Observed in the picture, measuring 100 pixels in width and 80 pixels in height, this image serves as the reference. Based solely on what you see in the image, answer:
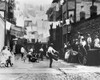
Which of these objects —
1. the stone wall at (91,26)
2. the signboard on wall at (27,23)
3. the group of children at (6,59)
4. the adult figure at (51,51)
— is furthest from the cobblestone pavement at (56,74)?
the stone wall at (91,26)

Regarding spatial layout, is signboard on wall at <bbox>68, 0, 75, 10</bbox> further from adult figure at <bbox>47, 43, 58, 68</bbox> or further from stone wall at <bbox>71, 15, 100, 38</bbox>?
adult figure at <bbox>47, 43, 58, 68</bbox>

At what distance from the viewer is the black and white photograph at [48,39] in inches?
279

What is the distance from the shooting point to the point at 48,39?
8.06 m

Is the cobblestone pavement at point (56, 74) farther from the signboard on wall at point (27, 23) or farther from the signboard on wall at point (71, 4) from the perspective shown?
the signboard on wall at point (71, 4)

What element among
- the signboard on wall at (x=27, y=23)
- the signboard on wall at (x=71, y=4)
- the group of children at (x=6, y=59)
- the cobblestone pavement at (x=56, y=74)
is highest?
the signboard on wall at (x=71, y=4)

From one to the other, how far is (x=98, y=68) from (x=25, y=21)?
2246 mm

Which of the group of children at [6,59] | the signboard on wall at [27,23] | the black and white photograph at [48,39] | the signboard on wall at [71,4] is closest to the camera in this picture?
the black and white photograph at [48,39]

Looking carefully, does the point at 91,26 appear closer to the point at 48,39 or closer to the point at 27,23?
the point at 48,39

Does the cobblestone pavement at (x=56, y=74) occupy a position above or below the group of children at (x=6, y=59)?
below

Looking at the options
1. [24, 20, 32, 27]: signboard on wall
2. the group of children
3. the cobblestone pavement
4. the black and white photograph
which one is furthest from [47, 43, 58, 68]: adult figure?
the group of children

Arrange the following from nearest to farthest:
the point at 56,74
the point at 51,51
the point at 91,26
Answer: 1. the point at 56,74
2. the point at 51,51
3. the point at 91,26

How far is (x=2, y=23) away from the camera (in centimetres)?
735

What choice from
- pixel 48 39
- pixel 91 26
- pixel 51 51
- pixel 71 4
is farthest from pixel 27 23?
pixel 91 26

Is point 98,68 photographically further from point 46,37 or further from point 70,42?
point 46,37
